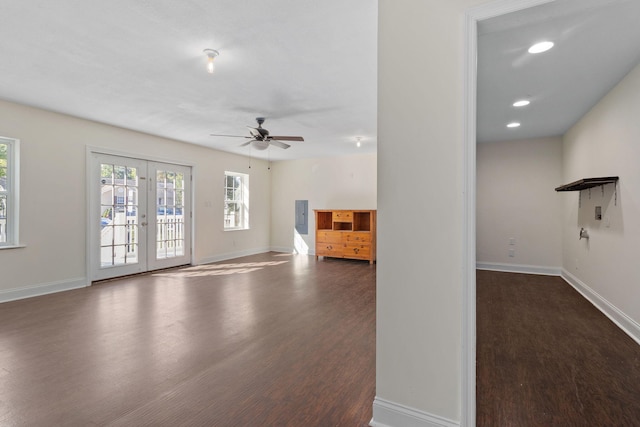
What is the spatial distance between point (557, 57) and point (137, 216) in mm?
6022

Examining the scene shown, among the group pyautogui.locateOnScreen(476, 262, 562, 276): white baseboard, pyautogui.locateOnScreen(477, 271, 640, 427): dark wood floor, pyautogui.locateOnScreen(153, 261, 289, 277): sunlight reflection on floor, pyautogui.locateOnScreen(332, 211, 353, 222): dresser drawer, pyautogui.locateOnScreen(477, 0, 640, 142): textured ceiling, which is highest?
pyautogui.locateOnScreen(477, 0, 640, 142): textured ceiling

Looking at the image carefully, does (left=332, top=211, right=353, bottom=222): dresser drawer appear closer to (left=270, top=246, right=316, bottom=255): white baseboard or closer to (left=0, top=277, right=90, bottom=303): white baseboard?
(left=270, top=246, right=316, bottom=255): white baseboard

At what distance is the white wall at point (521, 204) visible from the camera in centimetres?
542

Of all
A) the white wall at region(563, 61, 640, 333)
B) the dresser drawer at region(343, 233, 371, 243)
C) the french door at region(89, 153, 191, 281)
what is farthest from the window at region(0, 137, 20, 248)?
the white wall at region(563, 61, 640, 333)

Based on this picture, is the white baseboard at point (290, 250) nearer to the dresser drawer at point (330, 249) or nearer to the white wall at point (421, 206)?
the dresser drawer at point (330, 249)

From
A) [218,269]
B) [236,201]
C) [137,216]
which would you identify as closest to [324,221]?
[236,201]

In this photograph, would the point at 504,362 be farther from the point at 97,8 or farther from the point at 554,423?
the point at 97,8

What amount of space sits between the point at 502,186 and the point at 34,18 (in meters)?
6.50

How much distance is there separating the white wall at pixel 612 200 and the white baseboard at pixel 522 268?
2.77ft

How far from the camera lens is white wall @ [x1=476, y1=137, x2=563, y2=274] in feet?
17.8

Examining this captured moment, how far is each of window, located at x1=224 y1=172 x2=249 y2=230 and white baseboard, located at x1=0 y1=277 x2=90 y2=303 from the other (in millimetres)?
3157

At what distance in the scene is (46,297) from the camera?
412cm

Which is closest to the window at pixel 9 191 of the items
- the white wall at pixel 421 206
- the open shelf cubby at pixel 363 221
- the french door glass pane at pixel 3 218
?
the french door glass pane at pixel 3 218

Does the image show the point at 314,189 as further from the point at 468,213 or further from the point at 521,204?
the point at 468,213
